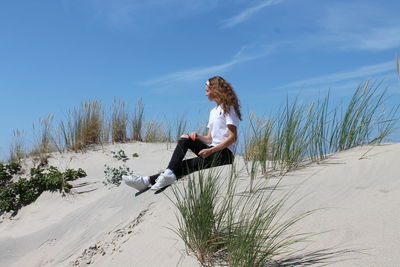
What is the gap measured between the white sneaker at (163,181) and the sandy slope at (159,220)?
11cm

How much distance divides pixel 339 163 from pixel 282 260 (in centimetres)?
231

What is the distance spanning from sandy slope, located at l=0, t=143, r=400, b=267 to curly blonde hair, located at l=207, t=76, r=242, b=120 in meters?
1.07

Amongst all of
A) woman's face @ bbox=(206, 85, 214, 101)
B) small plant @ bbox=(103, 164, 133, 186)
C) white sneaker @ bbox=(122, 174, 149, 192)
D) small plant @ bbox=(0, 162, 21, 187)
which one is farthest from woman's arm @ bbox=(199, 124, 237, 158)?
small plant @ bbox=(0, 162, 21, 187)

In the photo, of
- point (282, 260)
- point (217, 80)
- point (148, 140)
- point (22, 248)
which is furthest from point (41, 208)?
point (282, 260)

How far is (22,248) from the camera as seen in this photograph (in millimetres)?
6449

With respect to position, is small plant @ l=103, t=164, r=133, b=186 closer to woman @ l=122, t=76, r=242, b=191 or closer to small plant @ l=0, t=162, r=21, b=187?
woman @ l=122, t=76, r=242, b=191

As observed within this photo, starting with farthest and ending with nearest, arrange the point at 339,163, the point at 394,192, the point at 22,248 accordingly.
→ 1. the point at 22,248
2. the point at 339,163
3. the point at 394,192

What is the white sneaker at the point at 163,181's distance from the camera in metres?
5.60

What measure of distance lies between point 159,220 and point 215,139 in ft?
4.14

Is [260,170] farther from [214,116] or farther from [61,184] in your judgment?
[61,184]

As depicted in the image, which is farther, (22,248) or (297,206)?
(22,248)

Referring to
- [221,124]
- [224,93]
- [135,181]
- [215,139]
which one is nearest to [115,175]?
[135,181]

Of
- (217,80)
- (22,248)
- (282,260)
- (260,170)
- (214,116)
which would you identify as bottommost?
(22,248)

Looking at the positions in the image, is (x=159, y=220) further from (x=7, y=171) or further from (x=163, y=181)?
(x=7, y=171)
